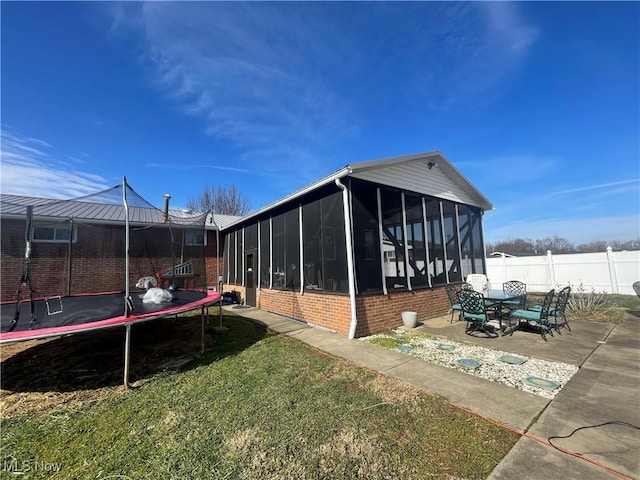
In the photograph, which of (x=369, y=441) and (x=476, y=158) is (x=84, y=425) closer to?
(x=369, y=441)

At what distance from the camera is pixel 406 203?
24.5 ft

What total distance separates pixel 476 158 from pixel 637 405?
12.5 m

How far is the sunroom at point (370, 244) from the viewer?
612 cm

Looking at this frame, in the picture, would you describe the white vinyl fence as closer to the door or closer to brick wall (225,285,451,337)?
brick wall (225,285,451,337)

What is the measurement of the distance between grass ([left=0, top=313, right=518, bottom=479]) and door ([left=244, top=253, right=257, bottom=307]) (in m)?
5.91

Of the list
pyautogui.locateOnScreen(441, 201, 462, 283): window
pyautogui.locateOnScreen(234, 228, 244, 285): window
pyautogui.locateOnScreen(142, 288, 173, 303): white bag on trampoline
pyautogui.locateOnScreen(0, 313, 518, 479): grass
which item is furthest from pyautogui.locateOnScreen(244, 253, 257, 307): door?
pyautogui.locateOnScreen(441, 201, 462, 283): window

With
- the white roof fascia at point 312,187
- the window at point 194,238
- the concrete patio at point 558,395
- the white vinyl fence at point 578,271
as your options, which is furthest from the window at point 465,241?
the window at point 194,238

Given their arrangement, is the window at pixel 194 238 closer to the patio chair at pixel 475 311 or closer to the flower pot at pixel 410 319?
the flower pot at pixel 410 319

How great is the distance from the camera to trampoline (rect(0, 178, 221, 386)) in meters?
3.79

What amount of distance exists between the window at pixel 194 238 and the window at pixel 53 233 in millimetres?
2154

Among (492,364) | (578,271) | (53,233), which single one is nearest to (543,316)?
(492,364)

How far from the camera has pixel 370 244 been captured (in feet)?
21.0

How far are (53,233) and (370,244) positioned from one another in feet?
19.5

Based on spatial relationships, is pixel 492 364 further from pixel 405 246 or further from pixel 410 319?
pixel 405 246
